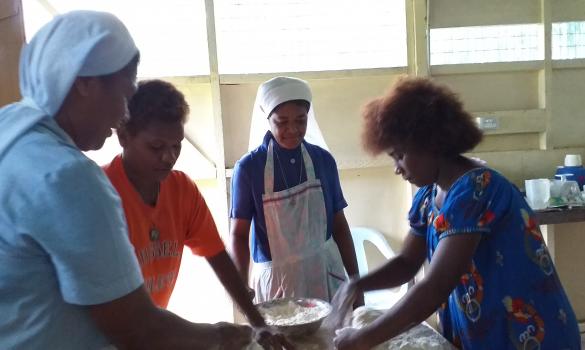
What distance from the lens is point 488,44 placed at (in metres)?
3.00

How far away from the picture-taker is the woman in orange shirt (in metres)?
1.25

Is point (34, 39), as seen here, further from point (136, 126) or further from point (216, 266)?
point (216, 266)

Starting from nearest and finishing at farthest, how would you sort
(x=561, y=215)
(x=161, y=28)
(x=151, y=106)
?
1. (x=151, y=106)
2. (x=561, y=215)
3. (x=161, y=28)

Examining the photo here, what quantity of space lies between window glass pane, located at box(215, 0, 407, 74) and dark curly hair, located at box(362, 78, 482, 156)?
1.74 metres

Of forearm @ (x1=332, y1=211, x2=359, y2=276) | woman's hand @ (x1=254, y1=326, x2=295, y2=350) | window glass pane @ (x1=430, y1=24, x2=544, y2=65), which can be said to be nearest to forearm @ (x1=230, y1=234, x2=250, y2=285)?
forearm @ (x1=332, y1=211, x2=359, y2=276)

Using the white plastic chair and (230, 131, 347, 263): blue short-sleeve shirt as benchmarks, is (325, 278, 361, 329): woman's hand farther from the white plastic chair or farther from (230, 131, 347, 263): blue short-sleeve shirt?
the white plastic chair

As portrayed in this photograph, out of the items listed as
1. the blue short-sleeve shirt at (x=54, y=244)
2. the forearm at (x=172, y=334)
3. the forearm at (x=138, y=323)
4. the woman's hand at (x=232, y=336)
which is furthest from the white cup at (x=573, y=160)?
the blue short-sleeve shirt at (x=54, y=244)

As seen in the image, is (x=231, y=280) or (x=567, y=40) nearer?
(x=231, y=280)

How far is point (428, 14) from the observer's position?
2.89 meters

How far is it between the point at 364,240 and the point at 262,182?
136cm

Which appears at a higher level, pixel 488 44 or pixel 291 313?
pixel 488 44

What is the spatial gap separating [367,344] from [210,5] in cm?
218

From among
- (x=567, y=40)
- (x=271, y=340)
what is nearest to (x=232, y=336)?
(x=271, y=340)

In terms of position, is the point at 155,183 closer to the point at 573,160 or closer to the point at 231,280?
the point at 231,280
